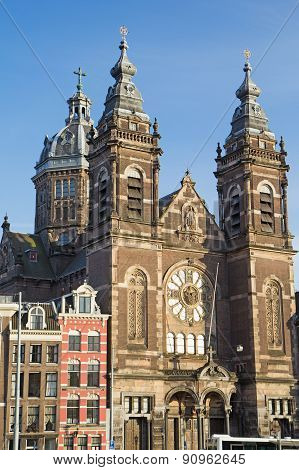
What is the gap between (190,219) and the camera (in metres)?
70.1

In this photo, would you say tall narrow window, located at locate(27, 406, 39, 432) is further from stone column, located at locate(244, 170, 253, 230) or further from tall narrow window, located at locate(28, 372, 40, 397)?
stone column, located at locate(244, 170, 253, 230)

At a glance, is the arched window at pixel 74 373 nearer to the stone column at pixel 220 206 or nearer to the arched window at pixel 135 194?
the arched window at pixel 135 194

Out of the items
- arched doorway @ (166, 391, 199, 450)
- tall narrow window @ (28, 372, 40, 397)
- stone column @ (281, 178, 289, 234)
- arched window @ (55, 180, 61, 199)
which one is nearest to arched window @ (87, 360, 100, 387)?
tall narrow window @ (28, 372, 40, 397)

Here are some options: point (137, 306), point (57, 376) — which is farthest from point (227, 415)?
point (57, 376)

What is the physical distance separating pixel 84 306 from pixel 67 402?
8280 mm

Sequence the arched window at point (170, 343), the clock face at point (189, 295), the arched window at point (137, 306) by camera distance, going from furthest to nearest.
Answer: the clock face at point (189, 295), the arched window at point (170, 343), the arched window at point (137, 306)

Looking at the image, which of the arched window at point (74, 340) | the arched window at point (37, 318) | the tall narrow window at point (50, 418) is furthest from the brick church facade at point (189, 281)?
the arched window at point (37, 318)

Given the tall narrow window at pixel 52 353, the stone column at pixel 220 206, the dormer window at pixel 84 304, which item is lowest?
the tall narrow window at pixel 52 353

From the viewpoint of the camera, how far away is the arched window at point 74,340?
199ft

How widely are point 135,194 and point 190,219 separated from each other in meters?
6.70

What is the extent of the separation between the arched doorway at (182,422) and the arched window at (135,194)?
16.9 metres

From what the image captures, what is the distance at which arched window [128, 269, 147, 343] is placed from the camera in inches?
2474

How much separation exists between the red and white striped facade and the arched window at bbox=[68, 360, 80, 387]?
120 millimetres

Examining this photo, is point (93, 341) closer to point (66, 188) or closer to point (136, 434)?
point (136, 434)
